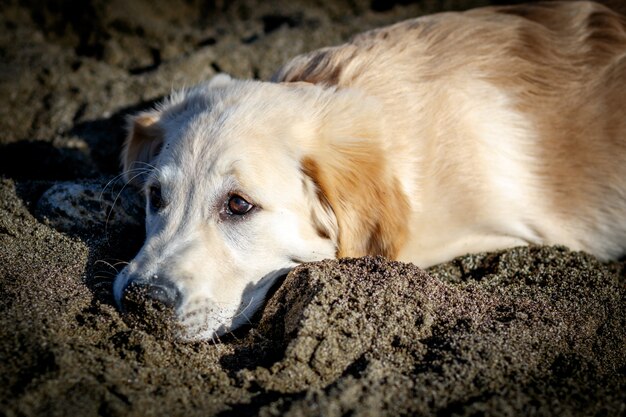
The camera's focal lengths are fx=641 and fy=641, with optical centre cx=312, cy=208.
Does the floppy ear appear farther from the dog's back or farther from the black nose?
the black nose

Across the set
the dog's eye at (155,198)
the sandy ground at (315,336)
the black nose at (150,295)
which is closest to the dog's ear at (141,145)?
the sandy ground at (315,336)

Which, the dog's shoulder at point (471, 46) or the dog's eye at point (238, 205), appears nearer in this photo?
the dog's eye at point (238, 205)

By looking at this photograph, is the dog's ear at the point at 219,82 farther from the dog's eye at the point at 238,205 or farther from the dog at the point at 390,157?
the dog's eye at the point at 238,205

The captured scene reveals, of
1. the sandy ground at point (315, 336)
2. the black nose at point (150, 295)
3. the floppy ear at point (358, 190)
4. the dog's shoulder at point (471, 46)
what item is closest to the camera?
the sandy ground at point (315, 336)

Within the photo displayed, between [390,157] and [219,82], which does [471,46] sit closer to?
[390,157]

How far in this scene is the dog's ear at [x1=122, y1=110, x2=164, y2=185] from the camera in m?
3.24

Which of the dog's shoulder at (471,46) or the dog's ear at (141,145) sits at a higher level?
the dog's shoulder at (471,46)

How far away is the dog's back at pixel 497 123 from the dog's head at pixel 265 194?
0.64ft

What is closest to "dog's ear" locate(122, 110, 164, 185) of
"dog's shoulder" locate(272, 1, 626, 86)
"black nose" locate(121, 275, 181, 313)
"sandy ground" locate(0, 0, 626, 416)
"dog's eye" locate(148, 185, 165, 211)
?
"sandy ground" locate(0, 0, 626, 416)

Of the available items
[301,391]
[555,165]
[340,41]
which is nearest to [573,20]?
[555,165]

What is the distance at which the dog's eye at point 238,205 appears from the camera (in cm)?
268

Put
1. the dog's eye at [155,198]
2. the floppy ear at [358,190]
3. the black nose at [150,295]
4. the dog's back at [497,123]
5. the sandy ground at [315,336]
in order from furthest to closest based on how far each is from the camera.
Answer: the dog's back at [497,123]
the dog's eye at [155,198]
the floppy ear at [358,190]
the black nose at [150,295]
the sandy ground at [315,336]

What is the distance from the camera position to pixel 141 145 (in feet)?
11.0

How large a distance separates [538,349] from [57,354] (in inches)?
65.0
